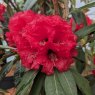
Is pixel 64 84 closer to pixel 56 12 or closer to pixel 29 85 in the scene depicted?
pixel 29 85

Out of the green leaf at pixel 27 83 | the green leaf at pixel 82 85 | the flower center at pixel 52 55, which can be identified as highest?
the flower center at pixel 52 55

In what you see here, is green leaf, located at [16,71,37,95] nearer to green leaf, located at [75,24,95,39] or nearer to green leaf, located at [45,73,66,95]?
green leaf, located at [45,73,66,95]

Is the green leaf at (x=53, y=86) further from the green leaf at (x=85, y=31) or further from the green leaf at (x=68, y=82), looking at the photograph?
the green leaf at (x=85, y=31)

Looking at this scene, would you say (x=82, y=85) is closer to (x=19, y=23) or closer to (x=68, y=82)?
(x=68, y=82)

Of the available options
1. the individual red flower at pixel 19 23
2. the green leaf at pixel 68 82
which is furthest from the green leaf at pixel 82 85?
the individual red flower at pixel 19 23

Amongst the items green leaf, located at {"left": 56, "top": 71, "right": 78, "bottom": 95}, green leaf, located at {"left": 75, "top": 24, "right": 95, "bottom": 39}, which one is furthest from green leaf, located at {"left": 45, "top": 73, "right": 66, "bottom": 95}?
green leaf, located at {"left": 75, "top": 24, "right": 95, "bottom": 39}

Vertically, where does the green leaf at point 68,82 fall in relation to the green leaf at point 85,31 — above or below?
below

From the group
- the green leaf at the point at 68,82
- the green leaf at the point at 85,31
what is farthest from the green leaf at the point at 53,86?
the green leaf at the point at 85,31
